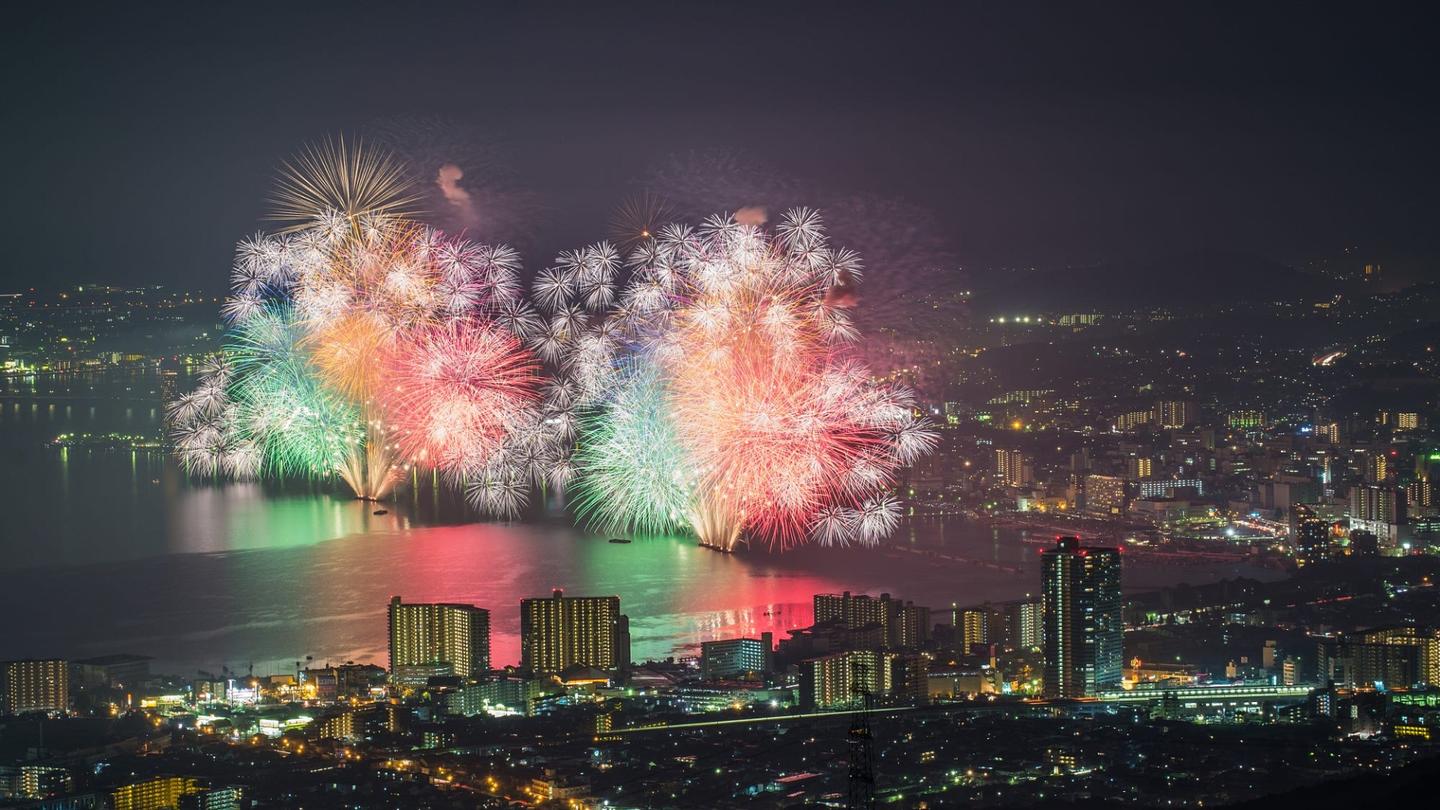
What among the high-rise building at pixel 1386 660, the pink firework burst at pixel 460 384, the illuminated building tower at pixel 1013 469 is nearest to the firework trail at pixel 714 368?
the pink firework burst at pixel 460 384

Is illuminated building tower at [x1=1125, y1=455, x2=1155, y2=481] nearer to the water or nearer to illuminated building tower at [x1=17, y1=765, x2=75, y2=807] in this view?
the water

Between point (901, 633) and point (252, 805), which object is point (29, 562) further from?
point (252, 805)

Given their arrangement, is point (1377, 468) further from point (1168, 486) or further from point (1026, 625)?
point (1026, 625)

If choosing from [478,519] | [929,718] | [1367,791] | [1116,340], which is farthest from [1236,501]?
[1367,791]

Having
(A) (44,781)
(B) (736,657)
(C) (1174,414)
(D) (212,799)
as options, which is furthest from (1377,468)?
(A) (44,781)

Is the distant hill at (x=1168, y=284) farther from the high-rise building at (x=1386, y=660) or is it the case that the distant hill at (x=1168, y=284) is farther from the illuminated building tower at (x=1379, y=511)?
the high-rise building at (x=1386, y=660)

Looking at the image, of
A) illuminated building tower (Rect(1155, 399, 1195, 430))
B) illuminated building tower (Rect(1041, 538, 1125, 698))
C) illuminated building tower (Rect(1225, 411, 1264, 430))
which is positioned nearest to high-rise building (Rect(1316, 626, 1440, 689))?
illuminated building tower (Rect(1041, 538, 1125, 698))
